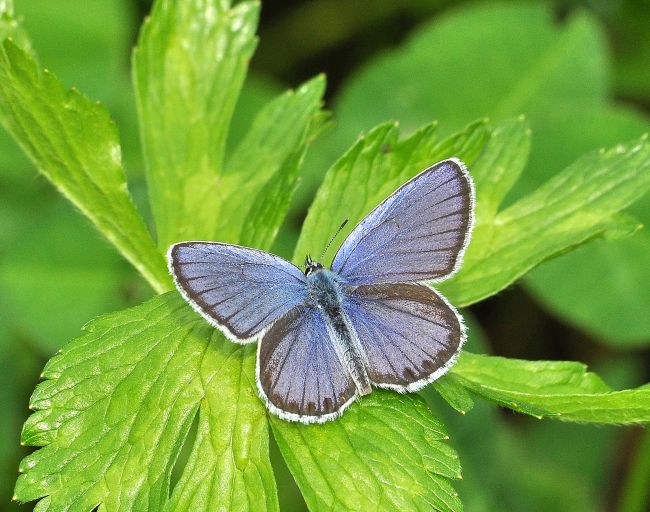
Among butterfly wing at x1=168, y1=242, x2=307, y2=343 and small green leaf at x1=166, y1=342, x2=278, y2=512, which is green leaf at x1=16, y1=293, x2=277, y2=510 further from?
butterfly wing at x1=168, y1=242, x2=307, y2=343

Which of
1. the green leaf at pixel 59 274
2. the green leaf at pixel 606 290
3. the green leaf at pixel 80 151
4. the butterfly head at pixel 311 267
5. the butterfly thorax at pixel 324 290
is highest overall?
the green leaf at pixel 80 151

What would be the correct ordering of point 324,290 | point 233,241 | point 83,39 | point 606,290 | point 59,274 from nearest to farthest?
point 324,290 < point 233,241 < point 606,290 < point 59,274 < point 83,39

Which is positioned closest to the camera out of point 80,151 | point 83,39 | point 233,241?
point 80,151

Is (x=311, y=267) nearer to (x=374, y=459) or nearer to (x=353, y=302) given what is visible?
(x=353, y=302)

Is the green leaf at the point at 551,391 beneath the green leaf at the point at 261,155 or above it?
beneath

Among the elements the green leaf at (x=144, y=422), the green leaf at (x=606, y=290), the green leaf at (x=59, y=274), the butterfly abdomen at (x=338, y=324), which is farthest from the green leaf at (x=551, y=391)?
the green leaf at (x=59, y=274)

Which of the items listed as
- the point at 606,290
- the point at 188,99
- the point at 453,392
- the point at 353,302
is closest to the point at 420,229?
the point at 353,302

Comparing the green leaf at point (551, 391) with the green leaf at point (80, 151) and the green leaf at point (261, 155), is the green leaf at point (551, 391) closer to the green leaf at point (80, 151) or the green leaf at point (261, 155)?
the green leaf at point (261, 155)
